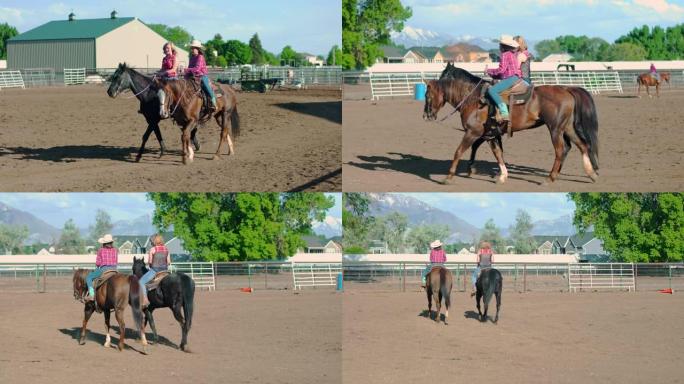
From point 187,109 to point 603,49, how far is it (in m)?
110

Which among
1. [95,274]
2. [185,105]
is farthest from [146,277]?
[185,105]

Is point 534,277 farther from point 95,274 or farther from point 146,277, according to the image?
point 95,274

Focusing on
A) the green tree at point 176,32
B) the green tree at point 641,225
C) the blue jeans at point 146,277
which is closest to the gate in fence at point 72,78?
the green tree at point 641,225

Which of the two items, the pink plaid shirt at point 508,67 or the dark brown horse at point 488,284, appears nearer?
the pink plaid shirt at point 508,67

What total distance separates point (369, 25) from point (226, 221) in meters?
22.3

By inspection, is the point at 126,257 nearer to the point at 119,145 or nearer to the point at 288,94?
the point at 288,94

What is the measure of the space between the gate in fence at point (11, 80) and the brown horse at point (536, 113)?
33506 mm

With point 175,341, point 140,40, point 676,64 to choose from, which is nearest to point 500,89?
point 175,341

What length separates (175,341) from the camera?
12719mm

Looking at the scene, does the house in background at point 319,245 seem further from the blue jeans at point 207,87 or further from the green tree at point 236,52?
the blue jeans at point 207,87

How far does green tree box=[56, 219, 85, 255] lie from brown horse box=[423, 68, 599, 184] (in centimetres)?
6236

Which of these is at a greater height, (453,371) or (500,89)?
(500,89)

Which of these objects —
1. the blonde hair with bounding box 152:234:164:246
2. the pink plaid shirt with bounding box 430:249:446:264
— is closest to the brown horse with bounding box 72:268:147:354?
the blonde hair with bounding box 152:234:164:246

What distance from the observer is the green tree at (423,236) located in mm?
65125
